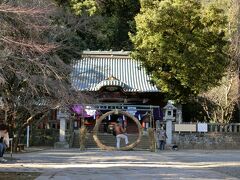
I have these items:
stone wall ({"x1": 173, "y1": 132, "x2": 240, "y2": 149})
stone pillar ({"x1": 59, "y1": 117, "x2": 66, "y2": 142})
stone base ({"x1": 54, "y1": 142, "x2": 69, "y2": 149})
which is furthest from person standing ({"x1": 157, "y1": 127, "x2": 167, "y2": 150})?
stone pillar ({"x1": 59, "y1": 117, "x2": 66, "y2": 142})

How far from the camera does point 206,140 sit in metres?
32.4

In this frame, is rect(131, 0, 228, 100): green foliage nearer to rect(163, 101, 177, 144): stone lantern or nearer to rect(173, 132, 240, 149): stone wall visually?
rect(163, 101, 177, 144): stone lantern

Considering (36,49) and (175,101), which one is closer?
(36,49)

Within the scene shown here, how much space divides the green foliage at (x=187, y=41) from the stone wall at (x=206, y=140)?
3272 mm

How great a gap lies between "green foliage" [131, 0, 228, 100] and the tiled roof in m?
2.90

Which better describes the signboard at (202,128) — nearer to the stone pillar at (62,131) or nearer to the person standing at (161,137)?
the person standing at (161,137)

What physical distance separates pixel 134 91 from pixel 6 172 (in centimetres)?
2192

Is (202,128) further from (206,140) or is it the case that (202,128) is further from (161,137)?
(161,137)

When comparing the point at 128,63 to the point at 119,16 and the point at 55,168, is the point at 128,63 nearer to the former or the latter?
the point at 119,16

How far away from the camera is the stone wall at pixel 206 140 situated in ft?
106

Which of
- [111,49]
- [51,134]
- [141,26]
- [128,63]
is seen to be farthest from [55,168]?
[111,49]

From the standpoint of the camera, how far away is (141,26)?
1319 inches

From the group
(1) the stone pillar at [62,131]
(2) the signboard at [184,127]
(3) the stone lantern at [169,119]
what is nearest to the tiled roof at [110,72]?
(3) the stone lantern at [169,119]

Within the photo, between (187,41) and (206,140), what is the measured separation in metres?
6.94
